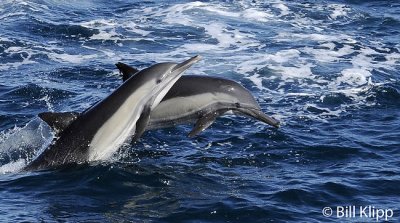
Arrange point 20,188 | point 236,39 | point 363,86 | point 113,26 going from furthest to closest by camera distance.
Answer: point 113,26
point 236,39
point 363,86
point 20,188

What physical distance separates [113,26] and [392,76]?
37.8ft

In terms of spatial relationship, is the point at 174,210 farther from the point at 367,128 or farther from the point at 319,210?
the point at 367,128

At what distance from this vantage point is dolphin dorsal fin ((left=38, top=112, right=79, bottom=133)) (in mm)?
14828

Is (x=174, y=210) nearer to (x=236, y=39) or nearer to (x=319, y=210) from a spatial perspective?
(x=319, y=210)

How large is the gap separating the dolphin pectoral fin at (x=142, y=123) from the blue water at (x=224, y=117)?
814 mm

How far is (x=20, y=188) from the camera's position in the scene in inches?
570

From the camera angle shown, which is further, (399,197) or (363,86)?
(363,86)

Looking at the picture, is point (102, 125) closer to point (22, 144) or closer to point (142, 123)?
point (142, 123)

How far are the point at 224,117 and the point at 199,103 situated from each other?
309cm

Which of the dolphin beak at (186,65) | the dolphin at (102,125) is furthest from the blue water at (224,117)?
the dolphin beak at (186,65)

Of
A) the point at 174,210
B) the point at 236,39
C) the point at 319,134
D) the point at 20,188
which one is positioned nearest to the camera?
the point at 174,210

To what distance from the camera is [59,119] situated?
48.9ft

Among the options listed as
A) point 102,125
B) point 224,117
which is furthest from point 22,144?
point 224,117

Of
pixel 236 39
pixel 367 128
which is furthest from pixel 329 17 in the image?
pixel 367 128
